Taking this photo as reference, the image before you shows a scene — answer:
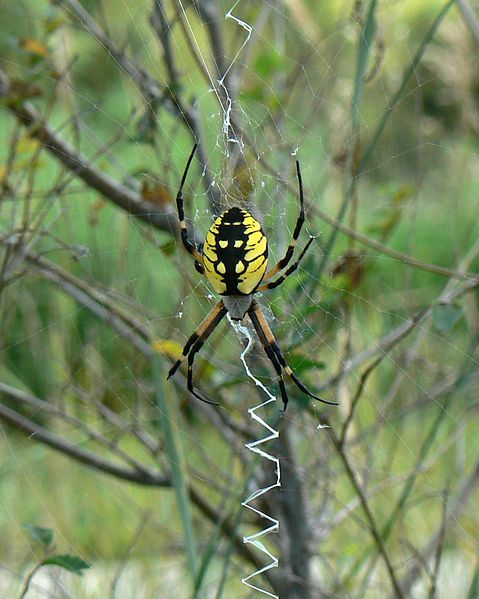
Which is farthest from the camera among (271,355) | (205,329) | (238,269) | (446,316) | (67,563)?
(205,329)

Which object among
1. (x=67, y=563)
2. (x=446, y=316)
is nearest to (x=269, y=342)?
(x=446, y=316)

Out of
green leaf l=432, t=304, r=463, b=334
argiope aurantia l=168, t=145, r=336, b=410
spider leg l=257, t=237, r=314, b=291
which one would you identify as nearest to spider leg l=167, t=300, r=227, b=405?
argiope aurantia l=168, t=145, r=336, b=410

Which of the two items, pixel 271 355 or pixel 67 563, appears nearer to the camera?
pixel 67 563

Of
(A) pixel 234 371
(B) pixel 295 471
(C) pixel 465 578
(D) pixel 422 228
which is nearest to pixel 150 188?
(A) pixel 234 371

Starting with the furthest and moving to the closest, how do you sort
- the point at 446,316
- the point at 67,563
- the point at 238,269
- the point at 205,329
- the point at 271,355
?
the point at 205,329, the point at 271,355, the point at 238,269, the point at 446,316, the point at 67,563

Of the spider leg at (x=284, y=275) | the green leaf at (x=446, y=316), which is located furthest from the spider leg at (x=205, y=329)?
the green leaf at (x=446, y=316)

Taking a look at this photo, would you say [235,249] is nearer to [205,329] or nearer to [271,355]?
[271,355]

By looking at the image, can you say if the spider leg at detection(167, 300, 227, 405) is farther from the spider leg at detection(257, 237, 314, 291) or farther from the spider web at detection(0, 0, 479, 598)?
the spider leg at detection(257, 237, 314, 291)
